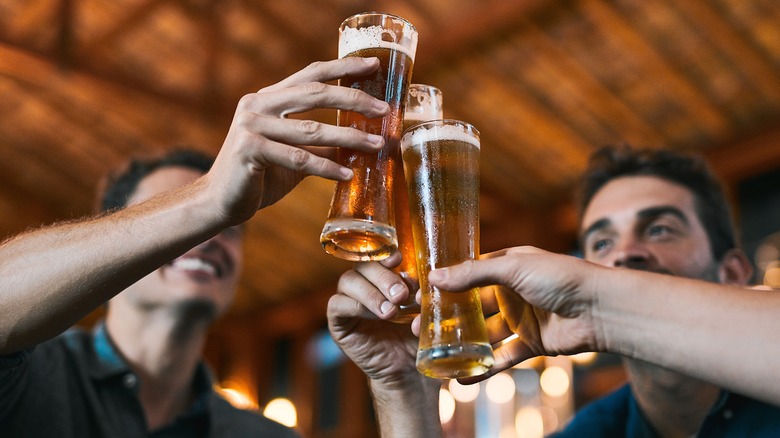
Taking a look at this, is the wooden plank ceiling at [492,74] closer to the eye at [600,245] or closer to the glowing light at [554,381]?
the glowing light at [554,381]

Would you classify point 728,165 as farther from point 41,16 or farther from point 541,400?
point 41,16

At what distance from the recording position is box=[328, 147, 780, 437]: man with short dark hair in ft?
4.77

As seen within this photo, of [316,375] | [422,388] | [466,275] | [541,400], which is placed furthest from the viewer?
[316,375]

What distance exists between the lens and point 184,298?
7.68ft

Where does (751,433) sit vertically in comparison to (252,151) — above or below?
below

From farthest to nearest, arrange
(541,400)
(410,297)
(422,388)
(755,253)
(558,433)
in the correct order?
(541,400), (755,253), (558,433), (422,388), (410,297)

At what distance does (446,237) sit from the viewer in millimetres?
1312

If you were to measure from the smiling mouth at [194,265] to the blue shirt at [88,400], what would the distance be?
0.97 ft

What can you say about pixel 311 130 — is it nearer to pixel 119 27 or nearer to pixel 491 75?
pixel 491 75

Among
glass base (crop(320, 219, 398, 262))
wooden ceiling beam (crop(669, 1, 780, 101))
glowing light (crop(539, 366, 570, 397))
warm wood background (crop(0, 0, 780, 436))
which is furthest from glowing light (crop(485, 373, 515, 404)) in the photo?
glass base (crop(320, 219, 398, 262))

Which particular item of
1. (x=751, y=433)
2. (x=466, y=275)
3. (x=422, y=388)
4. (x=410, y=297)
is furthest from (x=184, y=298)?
(x=751, y=433)

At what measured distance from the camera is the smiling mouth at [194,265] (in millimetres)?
2375

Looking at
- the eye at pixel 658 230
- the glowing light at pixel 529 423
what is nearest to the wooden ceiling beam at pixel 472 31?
the glowing light at pixel 529 423

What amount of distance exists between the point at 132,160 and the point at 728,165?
582cm
